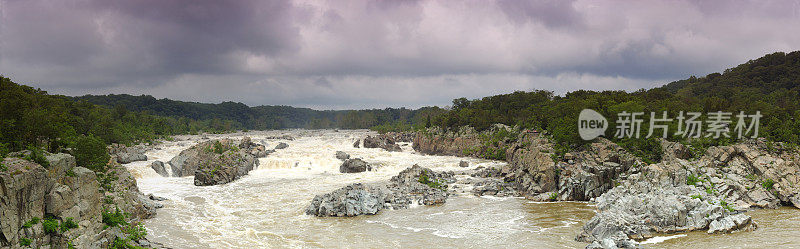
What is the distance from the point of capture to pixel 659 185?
2783 cm

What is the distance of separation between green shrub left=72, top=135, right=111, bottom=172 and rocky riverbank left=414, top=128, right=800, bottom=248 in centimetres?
2765

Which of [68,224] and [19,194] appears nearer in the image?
[19,194]

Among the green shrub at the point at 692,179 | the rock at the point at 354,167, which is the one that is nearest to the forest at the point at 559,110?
the green shrub at the point at 692,179

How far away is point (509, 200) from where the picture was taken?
31719mm

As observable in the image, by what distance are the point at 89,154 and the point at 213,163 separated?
19168 mm

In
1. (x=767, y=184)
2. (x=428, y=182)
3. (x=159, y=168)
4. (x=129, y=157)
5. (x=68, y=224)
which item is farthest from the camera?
(x=129, y=157)

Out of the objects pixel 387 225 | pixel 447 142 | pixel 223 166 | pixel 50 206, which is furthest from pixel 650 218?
pixel 447 142

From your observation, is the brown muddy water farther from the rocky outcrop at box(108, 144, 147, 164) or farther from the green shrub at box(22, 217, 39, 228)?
the rocky outcrop at box(108, 144, 147, 164)

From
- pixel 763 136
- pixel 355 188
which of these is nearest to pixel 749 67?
pixel 763 136

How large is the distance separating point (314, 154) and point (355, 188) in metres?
29.2

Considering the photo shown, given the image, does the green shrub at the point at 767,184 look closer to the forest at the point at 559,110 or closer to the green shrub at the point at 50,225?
the forest at the point at 559,110

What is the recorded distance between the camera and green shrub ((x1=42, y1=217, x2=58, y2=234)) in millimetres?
14695

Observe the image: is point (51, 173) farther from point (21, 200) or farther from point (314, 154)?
point (314, 154)

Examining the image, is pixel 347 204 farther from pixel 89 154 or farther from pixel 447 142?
pixel 447 142
